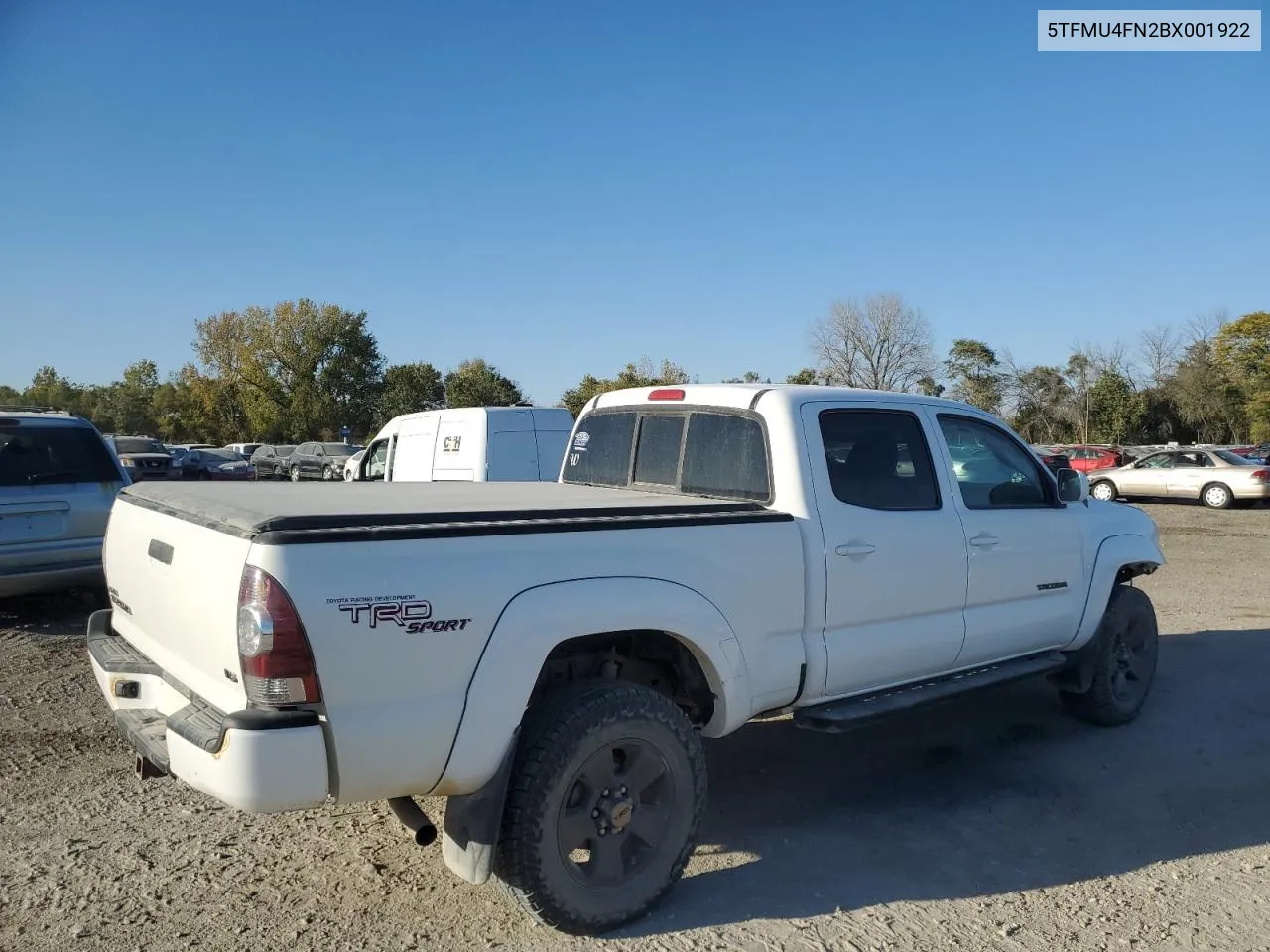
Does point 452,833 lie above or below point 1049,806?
above

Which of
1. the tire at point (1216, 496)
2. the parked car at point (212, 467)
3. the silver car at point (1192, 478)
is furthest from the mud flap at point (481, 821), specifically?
the parked car at point (212, 467)

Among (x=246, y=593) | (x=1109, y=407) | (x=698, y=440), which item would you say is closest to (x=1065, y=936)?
(x=698, y=440)

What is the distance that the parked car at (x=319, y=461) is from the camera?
3400cm

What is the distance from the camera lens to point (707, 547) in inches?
145

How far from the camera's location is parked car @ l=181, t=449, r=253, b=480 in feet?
111

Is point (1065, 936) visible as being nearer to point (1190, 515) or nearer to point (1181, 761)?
point (1181, 761)

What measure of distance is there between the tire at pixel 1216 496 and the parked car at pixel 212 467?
29.3 metres

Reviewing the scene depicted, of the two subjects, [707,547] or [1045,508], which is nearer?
[707,547]

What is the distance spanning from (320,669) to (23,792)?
2.83 m

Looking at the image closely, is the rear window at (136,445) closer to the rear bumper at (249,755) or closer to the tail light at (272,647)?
the rear bumper at (249,755)

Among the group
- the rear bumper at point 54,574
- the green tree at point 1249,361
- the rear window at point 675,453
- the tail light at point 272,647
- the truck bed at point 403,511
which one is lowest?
the rear bumper at point 54,574

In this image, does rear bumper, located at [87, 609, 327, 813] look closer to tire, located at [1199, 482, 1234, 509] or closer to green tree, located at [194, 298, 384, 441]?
tire, located at [1199, 482, 1234, 509]

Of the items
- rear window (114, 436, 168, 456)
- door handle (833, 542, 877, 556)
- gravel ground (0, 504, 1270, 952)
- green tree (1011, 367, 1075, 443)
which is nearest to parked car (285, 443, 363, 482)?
rear window (114, 436, 168, 456)

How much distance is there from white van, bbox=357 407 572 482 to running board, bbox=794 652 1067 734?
6978 millimetres
